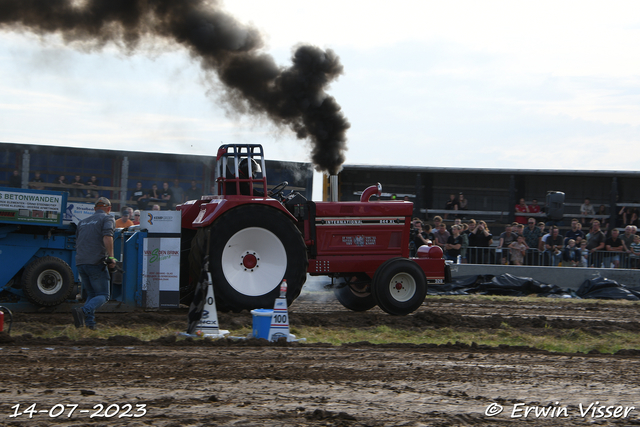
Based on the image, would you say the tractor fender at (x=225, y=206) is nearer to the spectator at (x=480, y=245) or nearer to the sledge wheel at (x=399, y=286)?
the sledge wheel at (x=399, y=286)

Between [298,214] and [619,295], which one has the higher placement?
[298,214]

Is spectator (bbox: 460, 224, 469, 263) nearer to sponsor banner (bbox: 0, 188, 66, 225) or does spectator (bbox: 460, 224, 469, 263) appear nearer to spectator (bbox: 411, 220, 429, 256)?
spectator (bbox: 411, 220, 429, 256)

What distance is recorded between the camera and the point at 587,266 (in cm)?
1509

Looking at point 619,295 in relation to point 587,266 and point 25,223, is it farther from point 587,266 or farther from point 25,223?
point 25,223

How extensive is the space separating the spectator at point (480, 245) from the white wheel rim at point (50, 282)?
9.07 m

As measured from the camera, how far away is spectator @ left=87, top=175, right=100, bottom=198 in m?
15.5

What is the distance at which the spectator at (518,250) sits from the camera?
1520 centimetres

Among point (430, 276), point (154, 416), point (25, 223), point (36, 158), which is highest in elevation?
point (36, 158)

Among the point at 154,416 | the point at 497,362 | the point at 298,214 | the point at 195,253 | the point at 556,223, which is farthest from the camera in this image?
the point at 556,223

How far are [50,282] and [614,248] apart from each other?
11.6 m

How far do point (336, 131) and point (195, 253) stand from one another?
3.90 m

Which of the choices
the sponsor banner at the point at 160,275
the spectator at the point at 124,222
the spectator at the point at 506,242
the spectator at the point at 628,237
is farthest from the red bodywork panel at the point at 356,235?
the spectator at the point at 628,237

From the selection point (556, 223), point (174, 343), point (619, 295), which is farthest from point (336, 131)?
point (556, 223)

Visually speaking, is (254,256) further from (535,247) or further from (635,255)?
(635,255)
